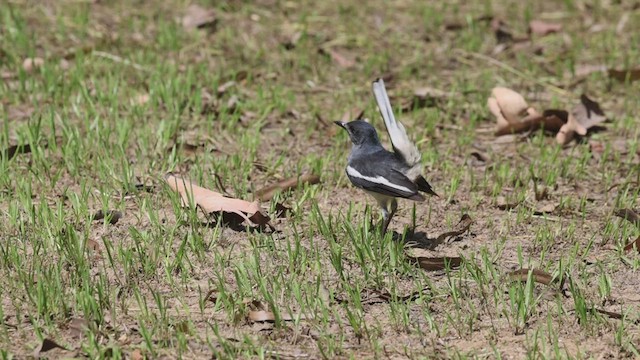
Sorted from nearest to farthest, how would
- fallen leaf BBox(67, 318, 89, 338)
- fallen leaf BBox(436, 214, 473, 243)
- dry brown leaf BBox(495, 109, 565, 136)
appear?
fallen leaf BBox(67, 318, 89, 338) → fallen leaf BBox(436, 214, 473, 243) → dry brown leaf BBox(495, 109, 565, 136)

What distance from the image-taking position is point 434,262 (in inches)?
194

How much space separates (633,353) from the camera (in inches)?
163

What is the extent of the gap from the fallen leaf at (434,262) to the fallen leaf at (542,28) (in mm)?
4618

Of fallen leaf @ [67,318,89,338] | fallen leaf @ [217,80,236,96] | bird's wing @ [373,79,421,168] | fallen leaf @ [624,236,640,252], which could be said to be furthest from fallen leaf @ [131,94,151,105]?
fallen leaf @ [624,236,640,252]

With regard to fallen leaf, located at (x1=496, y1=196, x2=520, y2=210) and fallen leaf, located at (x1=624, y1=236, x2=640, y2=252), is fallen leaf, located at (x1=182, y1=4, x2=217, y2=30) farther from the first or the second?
fallen leaf, located at (x1=624, y1=236, x2=640, y2=252)

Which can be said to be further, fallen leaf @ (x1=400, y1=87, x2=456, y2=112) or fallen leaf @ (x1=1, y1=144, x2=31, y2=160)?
fallen leaf @ (x1=400, y1=87, x2=456, y2=112)

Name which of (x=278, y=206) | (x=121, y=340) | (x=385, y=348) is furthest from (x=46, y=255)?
(x=385, y=348)

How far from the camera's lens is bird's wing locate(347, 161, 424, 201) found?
497 cm

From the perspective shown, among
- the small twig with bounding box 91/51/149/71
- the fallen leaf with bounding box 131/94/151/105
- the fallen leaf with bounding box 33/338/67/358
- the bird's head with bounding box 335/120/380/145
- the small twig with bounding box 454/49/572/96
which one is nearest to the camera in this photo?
the fallen leaf with bounding box 33/338/67/358

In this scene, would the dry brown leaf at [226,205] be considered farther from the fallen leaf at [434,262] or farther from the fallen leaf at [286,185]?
the fallen leaf at [434,262]

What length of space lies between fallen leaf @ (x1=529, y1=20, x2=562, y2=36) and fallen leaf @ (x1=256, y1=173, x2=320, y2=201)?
3775mm

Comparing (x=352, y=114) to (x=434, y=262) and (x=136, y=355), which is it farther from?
(x=136, y=355)

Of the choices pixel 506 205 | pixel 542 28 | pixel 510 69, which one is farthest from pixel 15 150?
pixel 542 28

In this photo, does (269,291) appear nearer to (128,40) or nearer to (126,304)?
(126,304)
